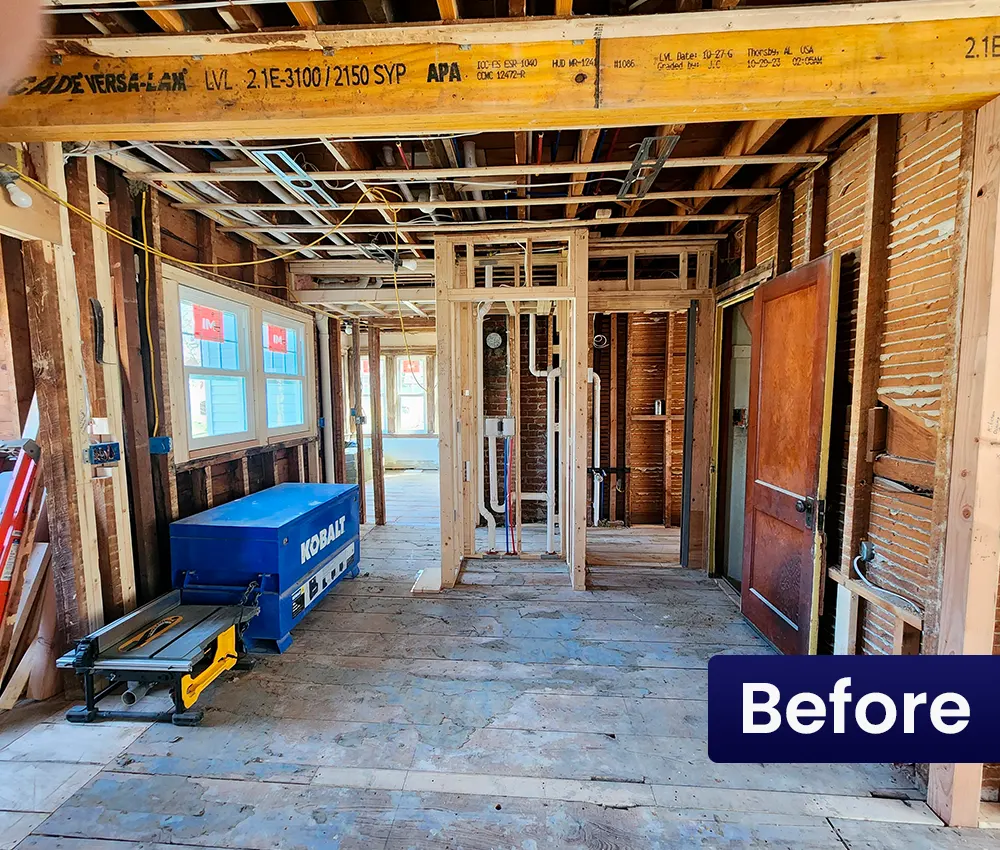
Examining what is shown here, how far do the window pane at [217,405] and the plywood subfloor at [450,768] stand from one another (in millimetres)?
1610

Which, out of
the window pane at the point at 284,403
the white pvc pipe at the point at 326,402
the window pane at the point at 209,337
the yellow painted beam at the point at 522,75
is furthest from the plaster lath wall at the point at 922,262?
the white pvc pipe at the point at 326,402

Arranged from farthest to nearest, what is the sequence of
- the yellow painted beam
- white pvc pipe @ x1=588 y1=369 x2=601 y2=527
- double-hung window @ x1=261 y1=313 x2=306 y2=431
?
1. white pvc pipe @ x1=588 y1=369 x2=601 y2=527
2. double-hung window @ x1=261 y1=313 x2=306 y2=431
3. the yellow painted beam

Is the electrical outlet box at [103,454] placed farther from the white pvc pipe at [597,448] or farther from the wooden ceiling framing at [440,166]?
the white pvc pipe at [597,448]

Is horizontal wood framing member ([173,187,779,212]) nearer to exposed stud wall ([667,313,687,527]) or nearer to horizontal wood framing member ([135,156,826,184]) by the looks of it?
horizontal wood framing member ([135,156,826,184])

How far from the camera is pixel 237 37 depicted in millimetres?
1498

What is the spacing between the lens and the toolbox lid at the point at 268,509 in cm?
264

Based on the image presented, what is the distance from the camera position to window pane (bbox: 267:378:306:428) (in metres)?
3.92

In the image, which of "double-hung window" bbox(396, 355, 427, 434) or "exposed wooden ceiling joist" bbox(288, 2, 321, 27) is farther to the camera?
"double-hung window" bbox(396, 355, 427, 434)

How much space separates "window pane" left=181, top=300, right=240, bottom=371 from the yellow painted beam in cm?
152

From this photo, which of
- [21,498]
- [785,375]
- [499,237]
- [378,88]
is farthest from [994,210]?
[21,498]

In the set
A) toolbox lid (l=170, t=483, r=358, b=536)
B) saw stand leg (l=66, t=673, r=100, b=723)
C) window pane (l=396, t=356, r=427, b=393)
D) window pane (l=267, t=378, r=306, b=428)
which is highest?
window pane (l=396, t=356, r=427, b=393)

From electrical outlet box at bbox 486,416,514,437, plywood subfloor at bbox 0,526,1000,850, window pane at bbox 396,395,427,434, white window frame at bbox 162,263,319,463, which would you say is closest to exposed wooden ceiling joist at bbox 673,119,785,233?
electrical outlet box at bbox 486,416,514,437

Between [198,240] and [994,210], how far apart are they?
4.11 m

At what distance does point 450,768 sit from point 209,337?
3.09 meters
